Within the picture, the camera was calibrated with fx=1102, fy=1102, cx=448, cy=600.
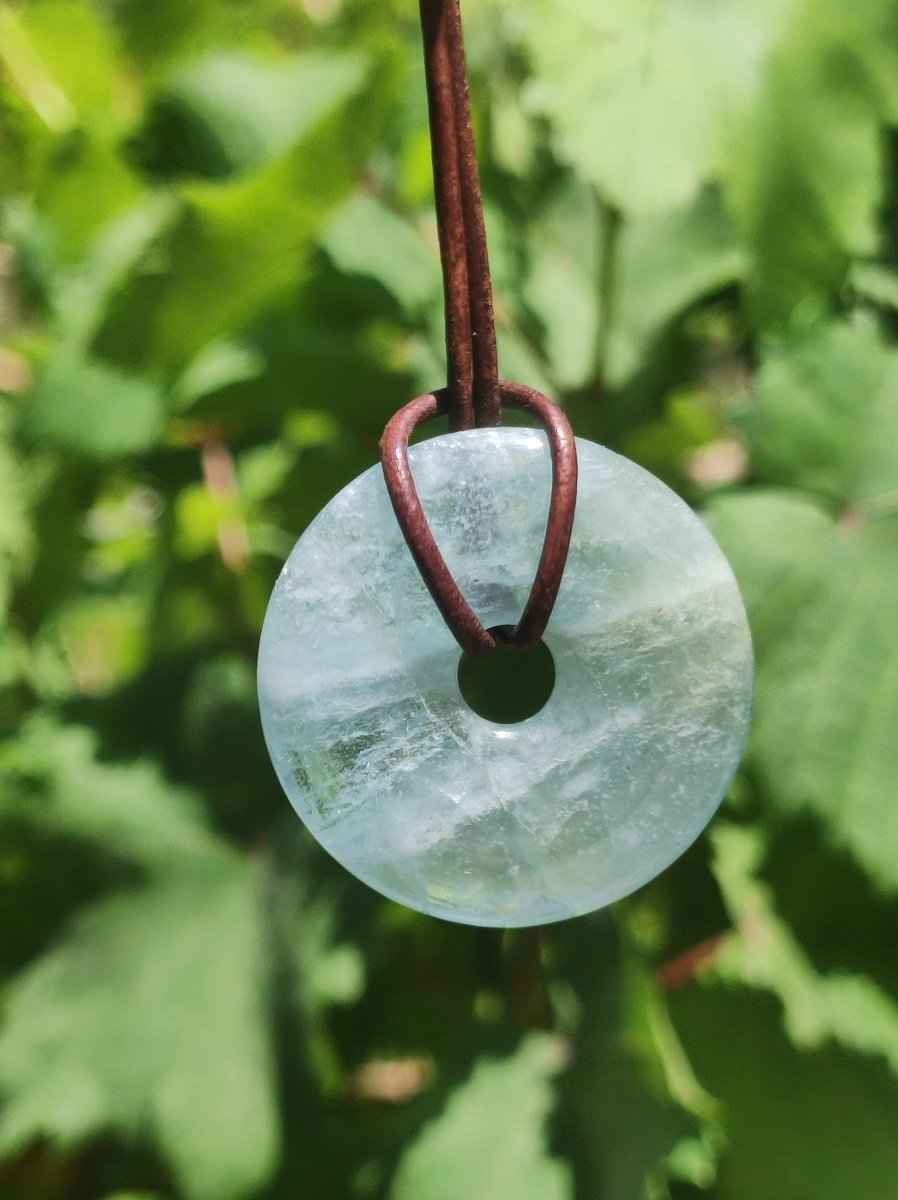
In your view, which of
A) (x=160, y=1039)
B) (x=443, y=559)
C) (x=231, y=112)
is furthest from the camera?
(x=231, y=112)

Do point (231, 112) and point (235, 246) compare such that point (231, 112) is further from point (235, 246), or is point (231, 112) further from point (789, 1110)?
point (789, 1110)

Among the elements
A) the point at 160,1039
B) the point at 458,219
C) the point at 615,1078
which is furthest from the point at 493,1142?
the point at 458,219

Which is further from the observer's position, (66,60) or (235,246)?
(66,60)

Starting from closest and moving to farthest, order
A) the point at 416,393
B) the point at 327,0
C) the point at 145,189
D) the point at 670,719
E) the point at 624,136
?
the point at 670,719
the point at 624,136
the point at 416,393
the point at 145,189
the point at 327,0

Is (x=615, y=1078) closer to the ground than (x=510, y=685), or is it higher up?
closer to the ground

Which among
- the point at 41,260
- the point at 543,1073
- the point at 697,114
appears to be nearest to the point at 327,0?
the point at 41,260

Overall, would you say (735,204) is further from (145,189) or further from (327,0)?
(327,0)

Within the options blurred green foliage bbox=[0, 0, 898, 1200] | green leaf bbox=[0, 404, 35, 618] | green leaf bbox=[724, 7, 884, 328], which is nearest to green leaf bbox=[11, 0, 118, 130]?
blurred green foliage bbox=[0, 0, 898, 1200]

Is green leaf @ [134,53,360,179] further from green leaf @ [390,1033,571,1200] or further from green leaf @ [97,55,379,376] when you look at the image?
green leaf @ [390,1033,571,1200]
